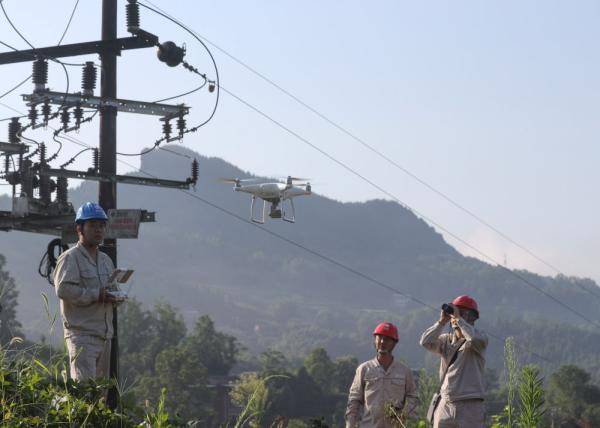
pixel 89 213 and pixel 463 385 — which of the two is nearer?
pixel 89 213

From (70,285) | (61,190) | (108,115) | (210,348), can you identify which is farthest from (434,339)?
(210,348)

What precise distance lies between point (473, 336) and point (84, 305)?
3.19 metres

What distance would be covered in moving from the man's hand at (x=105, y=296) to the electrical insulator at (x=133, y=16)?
10493mm

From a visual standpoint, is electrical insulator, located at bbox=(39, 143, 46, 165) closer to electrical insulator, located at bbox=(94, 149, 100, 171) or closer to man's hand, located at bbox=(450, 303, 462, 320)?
electrical insulator, located at bbox=(94, 149, 100, 171)

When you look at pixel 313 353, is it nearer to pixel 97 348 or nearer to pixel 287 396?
pixel 287 396

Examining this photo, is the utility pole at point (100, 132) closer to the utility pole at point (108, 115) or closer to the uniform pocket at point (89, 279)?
the utility pole at point (108, 115)

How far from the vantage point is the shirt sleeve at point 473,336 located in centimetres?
1025

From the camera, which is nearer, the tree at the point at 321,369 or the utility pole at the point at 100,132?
the utility pole at the point at 100,132

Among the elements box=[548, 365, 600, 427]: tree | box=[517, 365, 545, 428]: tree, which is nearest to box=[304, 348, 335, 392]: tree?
box=[548, 365, 600, 427]: tree

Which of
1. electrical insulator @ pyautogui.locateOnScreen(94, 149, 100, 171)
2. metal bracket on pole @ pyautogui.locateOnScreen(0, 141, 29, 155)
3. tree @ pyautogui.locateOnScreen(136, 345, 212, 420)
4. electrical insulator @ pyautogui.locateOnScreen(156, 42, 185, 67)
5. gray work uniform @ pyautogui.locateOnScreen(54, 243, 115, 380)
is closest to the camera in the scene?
gray work uniform @ pyautogui.locateOnScreen(54, 243, 115, 380)

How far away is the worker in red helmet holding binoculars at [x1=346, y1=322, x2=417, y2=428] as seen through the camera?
10836 millimetres

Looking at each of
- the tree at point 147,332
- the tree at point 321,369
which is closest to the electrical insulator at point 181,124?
the tree at point 147,332

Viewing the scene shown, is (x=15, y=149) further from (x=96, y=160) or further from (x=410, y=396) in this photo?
(x=410, y=396)

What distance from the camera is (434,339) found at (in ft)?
34.8
